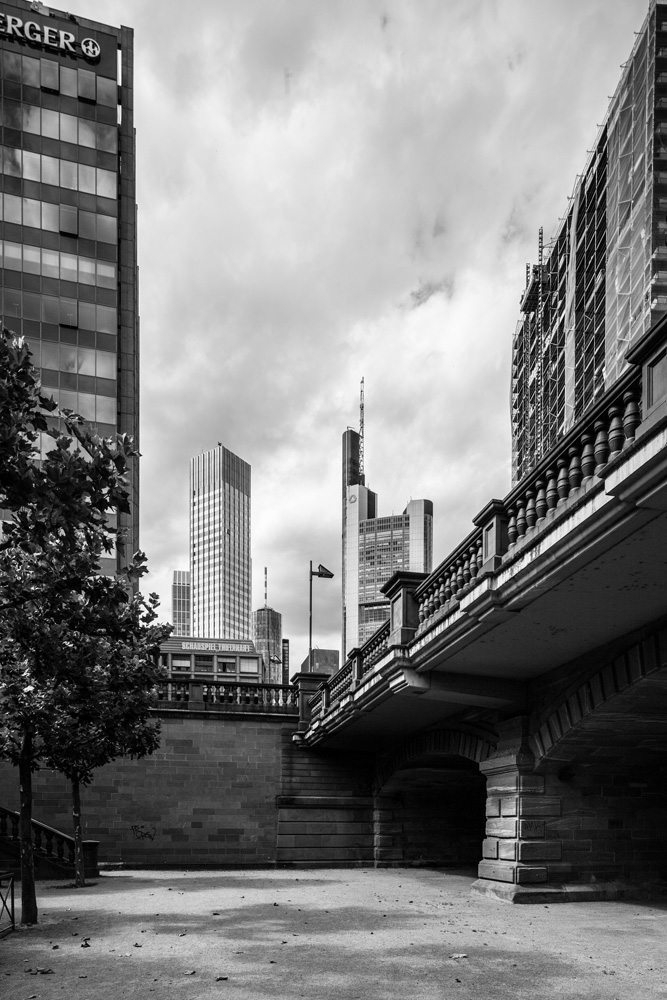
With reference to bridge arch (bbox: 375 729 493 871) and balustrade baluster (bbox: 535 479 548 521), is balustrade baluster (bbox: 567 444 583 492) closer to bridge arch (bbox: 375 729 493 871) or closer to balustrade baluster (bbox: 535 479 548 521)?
balustrade baluster (bbox: 535 479 548 521)

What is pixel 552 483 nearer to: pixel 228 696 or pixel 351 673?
pixel 351 673

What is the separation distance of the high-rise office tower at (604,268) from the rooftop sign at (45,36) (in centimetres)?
3385

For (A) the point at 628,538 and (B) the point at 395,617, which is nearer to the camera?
(A) the point at 628,538

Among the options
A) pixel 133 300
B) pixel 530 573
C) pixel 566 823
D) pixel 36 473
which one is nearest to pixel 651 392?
pixel 530 573

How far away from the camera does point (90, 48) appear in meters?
58.9

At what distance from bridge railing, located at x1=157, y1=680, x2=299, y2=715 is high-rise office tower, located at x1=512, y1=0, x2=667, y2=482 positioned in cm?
1915

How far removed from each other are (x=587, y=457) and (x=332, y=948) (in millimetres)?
6550

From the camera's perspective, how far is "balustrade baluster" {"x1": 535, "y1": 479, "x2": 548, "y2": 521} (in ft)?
36.1

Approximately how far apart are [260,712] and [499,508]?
20.6m

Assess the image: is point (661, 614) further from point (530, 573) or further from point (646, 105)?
point (646, 105)

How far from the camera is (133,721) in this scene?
18938 millimetres

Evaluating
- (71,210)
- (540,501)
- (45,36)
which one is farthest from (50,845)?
(45,36)

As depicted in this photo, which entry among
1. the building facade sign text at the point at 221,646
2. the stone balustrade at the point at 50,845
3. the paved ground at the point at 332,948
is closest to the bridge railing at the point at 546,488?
the paved ground at the point at 332,948

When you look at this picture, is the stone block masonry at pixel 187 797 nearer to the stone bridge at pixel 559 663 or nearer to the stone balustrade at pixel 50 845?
the stone balustrade at pixel 50 845
